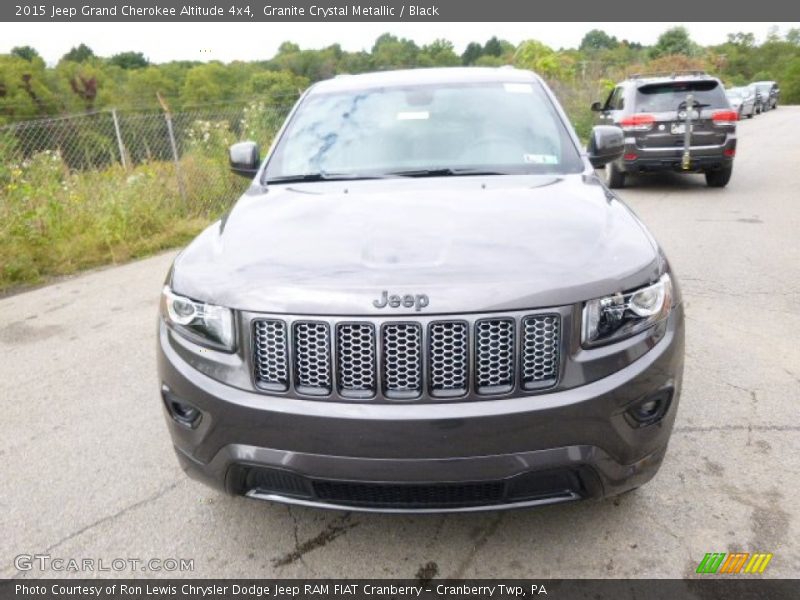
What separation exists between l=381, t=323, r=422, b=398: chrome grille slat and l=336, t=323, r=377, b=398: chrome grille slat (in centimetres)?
4

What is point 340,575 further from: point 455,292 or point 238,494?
point 455,292

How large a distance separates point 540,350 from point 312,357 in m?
0.69

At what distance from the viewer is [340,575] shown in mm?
2346

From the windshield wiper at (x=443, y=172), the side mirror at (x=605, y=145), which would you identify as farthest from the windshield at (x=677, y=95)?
the windshield wiper at (x=443, y=172)

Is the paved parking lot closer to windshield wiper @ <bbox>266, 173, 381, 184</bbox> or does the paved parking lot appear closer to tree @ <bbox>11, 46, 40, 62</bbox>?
windshield wiper @ <bbox>266, 173, 381, 184</bbox>

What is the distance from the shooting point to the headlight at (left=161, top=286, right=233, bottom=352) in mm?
2154

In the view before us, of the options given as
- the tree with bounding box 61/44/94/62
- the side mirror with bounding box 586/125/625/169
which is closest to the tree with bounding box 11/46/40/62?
the tree with bounding box 61/44/94/62

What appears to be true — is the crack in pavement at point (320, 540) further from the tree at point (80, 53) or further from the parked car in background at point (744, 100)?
the tree at point (80, 53)

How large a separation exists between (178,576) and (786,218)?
7.95 meters

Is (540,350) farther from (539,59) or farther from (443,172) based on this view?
(539,59)

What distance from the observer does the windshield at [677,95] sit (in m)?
9.84

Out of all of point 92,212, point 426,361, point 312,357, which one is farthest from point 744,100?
point 312,357

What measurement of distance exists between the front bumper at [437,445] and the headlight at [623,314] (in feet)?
0.29

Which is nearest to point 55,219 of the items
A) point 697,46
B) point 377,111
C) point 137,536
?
point 377,111
